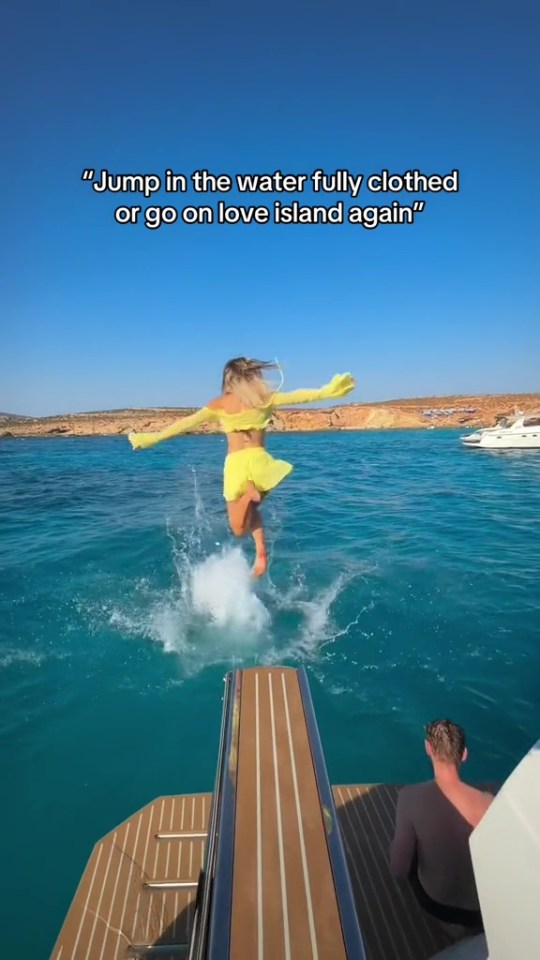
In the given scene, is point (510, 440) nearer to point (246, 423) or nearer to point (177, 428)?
point (246, 423)

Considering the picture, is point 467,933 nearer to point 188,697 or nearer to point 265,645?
point 188,697

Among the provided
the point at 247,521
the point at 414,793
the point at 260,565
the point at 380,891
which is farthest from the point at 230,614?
the point at 414,793

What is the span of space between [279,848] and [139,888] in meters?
3.17

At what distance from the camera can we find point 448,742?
333 centimetres

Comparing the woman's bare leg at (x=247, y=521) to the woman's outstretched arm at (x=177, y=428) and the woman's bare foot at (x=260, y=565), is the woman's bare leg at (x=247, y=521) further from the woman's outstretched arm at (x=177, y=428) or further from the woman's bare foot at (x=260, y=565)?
the woman's outstretched arm at (x=177, y=428)

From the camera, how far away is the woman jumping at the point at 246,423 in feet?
16.3

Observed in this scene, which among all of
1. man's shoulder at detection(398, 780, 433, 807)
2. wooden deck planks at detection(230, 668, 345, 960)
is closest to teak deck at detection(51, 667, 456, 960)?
wooden deck planks at detection(230, 668, 345, 960)

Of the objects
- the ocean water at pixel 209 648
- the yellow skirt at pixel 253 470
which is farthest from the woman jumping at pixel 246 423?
the ocean water at pixel 209 648

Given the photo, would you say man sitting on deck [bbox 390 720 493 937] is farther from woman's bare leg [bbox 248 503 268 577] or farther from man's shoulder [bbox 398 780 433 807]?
woman's bare leg [bbox 248 503 268 577]

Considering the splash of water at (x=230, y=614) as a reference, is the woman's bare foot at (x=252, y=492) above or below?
above

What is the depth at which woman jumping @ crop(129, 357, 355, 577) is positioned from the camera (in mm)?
4957

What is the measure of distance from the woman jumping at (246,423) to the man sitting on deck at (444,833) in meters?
2.90

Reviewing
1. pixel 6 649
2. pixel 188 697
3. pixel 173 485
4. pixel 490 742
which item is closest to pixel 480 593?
pixel 490 742

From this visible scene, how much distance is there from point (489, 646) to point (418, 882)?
19.8 feet
